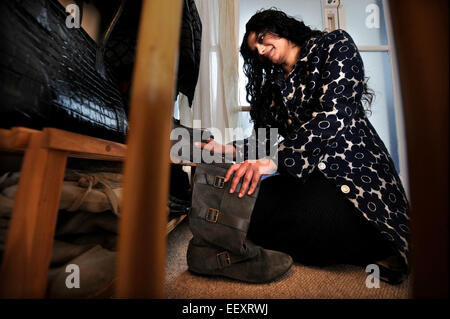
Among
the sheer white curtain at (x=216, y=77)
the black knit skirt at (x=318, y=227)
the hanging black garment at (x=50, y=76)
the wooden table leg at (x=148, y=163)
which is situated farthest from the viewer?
the sheer white curtain at (x=216, y=77)

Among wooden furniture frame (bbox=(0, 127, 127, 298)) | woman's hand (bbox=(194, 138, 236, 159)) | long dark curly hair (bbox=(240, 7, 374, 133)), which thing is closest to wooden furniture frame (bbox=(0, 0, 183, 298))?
wooden furniture frame (bbox=(0, 127, 127, 298))

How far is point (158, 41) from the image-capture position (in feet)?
0.61

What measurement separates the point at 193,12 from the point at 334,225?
0.77 metres

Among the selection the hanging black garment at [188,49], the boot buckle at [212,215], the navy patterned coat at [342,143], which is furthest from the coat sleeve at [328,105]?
the hanging black garment at [188,49]

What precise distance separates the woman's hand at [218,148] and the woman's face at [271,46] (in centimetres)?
40

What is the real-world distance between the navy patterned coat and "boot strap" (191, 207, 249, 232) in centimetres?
18

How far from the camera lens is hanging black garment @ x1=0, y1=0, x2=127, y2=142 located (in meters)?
0.32

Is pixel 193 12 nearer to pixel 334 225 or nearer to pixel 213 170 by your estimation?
pixel 213 170

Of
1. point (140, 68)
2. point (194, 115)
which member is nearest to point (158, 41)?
point (140, 68)

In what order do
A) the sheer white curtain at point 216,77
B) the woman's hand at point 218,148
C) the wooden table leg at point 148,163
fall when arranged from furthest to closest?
the sheer white curtain at point 216,77 < the woman's hand at point 218,148 < the wooden table leg at point 148,163

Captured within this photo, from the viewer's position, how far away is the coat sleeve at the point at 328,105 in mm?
518

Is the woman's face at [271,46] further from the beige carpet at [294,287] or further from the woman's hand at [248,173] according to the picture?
the beige carpet at [294,287]

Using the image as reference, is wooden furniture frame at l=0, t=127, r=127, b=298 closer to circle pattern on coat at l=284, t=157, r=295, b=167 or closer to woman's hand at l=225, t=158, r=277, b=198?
woman's hand at l=225, t=158, r=277, b=198

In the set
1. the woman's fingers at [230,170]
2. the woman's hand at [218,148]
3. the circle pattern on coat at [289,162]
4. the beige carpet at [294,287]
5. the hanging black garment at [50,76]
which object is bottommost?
the beige carpet at [294,287]
